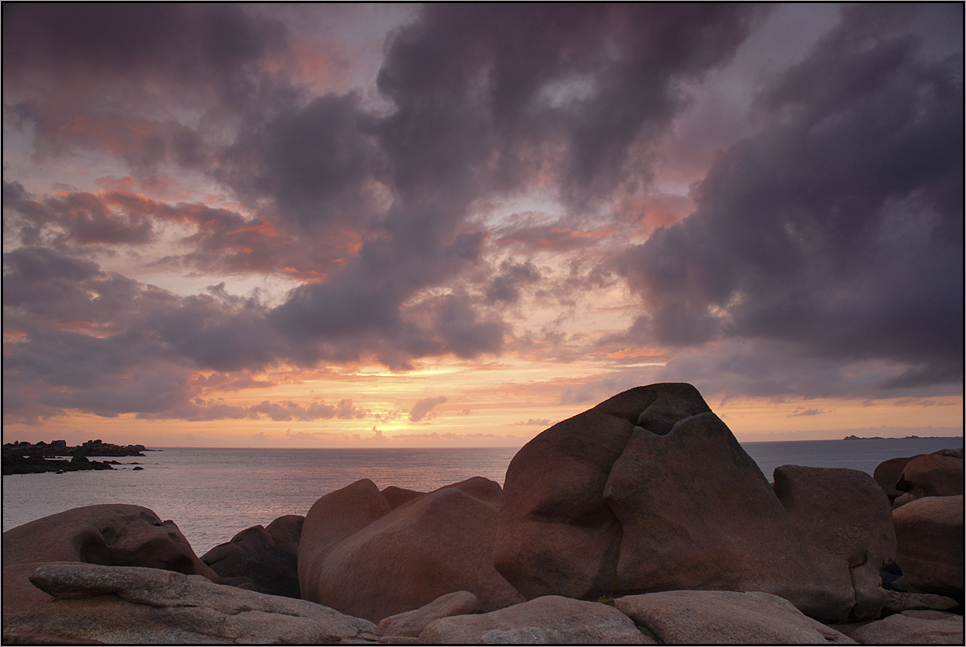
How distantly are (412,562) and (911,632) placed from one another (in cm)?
893

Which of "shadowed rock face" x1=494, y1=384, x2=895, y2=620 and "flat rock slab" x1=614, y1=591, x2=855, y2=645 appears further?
"shadowed rock face" x1=494, y1=384, x2=895, y2=620

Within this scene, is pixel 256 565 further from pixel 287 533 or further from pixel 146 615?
pixel 146 615

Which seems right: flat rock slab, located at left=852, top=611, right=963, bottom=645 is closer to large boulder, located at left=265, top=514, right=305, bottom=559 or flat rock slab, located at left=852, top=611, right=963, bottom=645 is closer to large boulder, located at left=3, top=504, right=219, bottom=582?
large boulder, located at left=3, top=504, right=219, bottom=582

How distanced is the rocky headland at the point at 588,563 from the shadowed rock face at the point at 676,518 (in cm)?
3

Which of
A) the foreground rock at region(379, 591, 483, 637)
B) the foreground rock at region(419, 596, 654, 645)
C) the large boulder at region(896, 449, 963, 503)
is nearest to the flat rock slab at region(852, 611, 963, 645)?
the foreground rock at region(419, 596, 654, 645)

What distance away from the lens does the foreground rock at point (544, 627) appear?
5746mm

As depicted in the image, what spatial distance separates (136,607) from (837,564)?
10617 mm

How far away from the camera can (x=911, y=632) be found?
311 inches

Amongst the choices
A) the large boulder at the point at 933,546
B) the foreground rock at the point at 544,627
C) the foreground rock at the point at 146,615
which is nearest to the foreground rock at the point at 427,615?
the foreground rock at the point at 146,615

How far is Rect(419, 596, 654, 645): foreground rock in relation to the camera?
5.75 metres

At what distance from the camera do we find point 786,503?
1062 centimetres

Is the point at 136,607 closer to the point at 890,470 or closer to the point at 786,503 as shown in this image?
the point at 786,503

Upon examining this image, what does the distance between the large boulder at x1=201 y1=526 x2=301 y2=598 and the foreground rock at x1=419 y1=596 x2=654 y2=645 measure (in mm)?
13497

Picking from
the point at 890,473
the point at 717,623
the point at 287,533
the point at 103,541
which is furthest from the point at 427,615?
the point at 890,473
